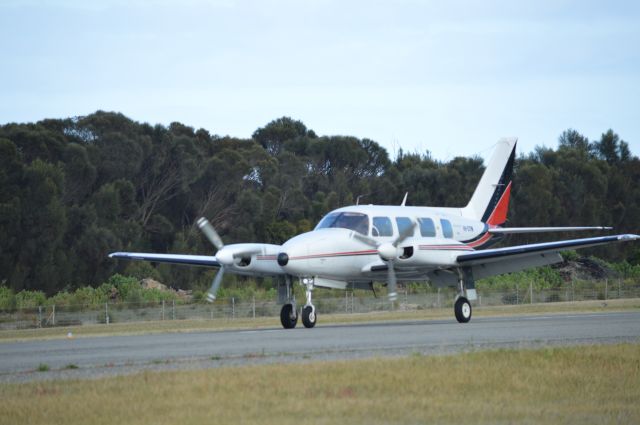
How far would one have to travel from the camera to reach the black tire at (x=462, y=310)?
99.3 ft

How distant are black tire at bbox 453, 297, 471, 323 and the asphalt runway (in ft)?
11.4

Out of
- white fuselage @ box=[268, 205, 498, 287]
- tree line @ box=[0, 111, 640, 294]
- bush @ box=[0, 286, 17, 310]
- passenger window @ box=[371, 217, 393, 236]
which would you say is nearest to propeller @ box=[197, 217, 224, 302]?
white fuselage @ box=[268, 205, 498, 287]

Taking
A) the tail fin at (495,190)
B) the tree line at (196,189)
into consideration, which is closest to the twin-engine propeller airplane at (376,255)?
the tail fin at (495,190)

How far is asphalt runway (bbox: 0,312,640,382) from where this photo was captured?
17.0m

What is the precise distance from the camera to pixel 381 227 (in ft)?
97.0

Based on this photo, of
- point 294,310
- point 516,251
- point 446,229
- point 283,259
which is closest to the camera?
point 283,259

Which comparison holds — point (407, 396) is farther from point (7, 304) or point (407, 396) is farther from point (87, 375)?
point (7, 304)

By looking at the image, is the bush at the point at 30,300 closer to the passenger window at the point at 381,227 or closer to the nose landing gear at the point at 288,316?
the nose landing gear at the point at 288,316

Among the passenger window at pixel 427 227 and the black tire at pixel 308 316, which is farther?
the passenger window at pixel 427 227

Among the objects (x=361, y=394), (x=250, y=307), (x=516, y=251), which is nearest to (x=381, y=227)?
(x=516, y=251)

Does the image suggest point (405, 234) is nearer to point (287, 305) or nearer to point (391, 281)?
point (391, 281)

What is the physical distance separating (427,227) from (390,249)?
2.74m

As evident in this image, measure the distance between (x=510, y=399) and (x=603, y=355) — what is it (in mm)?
4506

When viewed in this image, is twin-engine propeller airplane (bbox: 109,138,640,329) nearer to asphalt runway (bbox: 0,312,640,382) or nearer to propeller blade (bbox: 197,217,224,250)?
propeller blade (bbox: 197,217,224,250)
